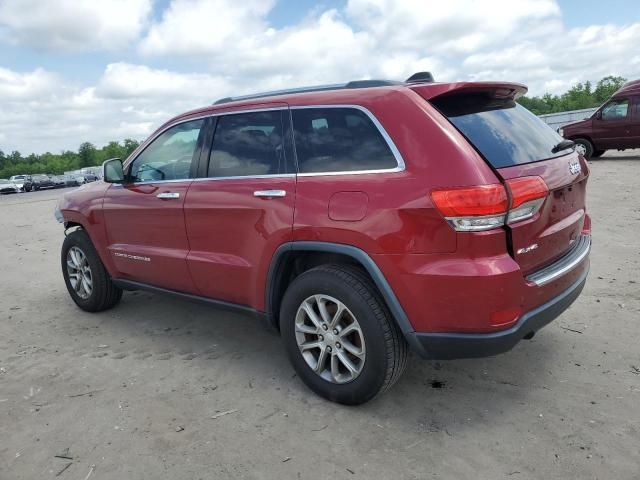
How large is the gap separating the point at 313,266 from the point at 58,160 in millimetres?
131606

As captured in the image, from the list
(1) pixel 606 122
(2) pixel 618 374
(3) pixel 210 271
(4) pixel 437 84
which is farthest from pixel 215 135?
(1) pixel 606 122

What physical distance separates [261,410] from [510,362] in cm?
166

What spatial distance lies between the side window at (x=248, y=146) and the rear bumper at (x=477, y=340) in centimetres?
134

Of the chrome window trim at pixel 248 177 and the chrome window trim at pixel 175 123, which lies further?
the chrome window trim at pixel 175 123

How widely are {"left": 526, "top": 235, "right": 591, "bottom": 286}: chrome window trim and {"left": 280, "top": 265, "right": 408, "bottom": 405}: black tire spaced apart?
768 mm

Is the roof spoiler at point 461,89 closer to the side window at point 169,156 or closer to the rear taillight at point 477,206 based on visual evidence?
the rear taillight at point 477,206

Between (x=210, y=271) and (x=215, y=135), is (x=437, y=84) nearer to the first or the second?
(x=215, y=135)

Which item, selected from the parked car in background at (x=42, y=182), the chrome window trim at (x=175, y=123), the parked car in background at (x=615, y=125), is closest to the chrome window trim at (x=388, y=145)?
the chrome window trim at (x=175, y=123)

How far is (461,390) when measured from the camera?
10.5ft

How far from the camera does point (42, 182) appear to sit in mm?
43250

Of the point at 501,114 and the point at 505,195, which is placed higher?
the point at 501,114

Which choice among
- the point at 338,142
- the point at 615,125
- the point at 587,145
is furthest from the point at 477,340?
the point at 587,145

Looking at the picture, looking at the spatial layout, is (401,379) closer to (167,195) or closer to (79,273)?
(167,195)

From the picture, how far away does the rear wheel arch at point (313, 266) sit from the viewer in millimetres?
2752
